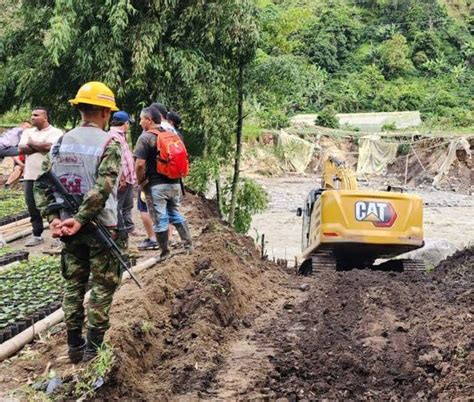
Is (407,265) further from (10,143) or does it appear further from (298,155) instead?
(298,155)

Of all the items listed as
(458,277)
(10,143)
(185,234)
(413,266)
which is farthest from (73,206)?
(413,266)

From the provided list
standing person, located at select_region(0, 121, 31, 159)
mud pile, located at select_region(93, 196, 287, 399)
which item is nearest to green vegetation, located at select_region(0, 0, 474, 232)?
standing person, located at select_region(0, 121, 31, 159)

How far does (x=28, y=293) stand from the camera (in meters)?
6.79

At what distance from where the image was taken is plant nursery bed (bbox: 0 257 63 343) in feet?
18.6

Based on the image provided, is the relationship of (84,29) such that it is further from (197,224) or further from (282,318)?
(282,318)

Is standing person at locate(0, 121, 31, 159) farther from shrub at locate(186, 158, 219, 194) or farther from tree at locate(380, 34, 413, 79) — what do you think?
tree at locate(380, 34, 413, 79)

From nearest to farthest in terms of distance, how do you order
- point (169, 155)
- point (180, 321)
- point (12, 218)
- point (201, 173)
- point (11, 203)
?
point (180, 321) → point (169, 155) → point (12, 218) → point (11, 203) → point (201, 173)

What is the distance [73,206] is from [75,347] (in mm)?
1034

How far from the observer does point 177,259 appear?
8125 mm

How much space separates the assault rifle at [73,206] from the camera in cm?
455

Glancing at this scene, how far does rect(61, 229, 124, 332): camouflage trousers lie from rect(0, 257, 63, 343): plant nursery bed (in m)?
0.87

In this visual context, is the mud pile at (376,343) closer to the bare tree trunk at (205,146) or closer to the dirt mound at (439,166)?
the bare tree trunk at (205,146)

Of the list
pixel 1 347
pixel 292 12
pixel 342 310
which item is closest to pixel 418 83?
pixel 292 12

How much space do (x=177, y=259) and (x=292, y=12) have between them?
401 inches
